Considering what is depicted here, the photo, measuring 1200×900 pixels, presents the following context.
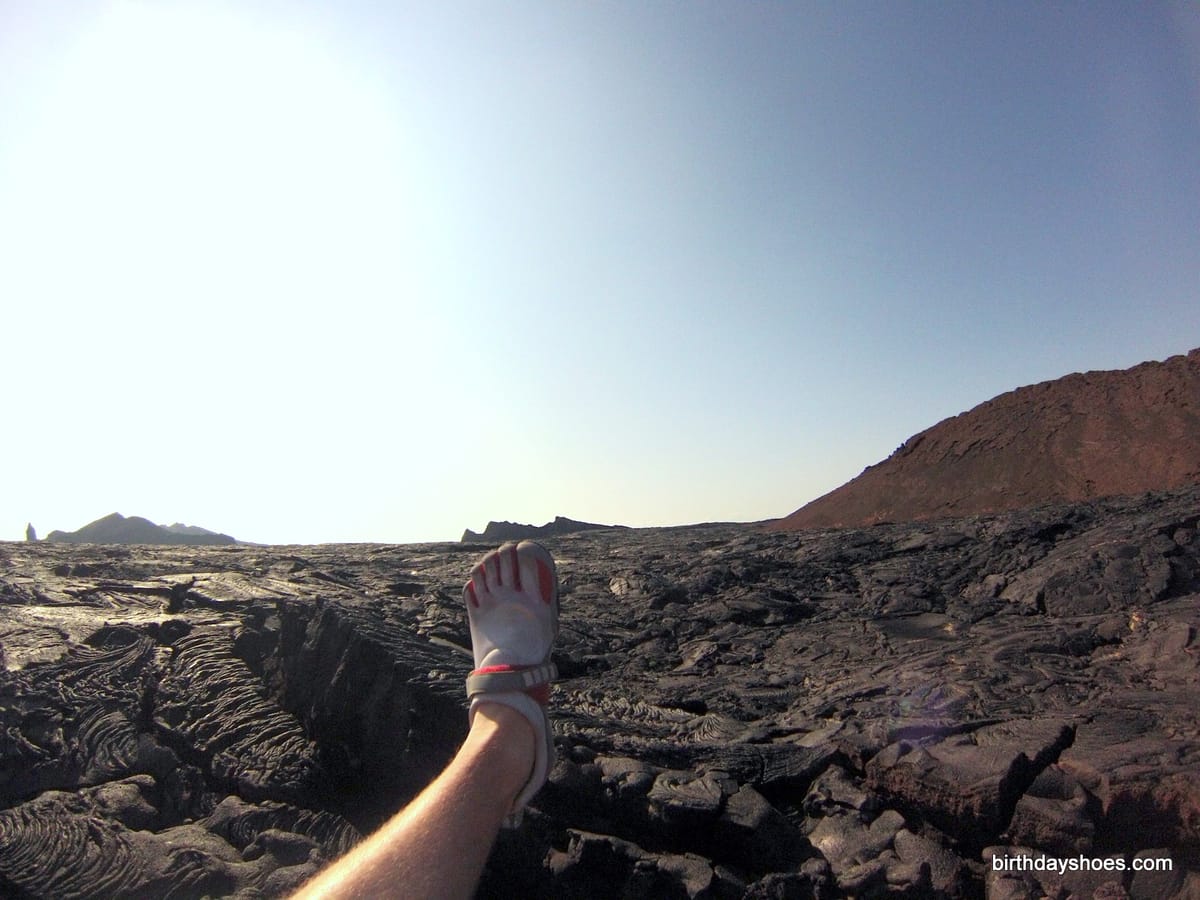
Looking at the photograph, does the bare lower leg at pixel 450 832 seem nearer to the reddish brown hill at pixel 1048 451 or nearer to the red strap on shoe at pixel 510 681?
the red strap on shoe at pixel 510 681

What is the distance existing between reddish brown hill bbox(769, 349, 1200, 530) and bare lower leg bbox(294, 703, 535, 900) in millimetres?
6393

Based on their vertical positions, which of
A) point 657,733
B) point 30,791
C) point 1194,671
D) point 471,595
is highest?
point 471,595

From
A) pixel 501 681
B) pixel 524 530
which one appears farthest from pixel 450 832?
pixel 524 530

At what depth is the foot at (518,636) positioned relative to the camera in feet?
7.50

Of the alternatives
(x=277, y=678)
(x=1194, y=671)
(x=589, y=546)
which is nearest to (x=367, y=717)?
(x=277, y=678)

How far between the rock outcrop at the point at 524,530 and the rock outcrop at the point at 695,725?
223 inches

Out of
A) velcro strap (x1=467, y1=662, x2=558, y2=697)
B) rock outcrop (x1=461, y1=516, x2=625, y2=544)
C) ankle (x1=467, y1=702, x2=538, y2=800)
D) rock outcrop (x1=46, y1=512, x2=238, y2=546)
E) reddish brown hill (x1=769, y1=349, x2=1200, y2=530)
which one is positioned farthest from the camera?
rock outcrop (x1=46, y1=512, x2=238, y2=546)

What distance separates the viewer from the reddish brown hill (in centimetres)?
672

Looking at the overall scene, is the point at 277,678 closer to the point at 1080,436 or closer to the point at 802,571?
the point at 802,571

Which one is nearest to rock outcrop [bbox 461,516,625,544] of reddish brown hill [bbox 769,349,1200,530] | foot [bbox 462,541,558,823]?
reddish brown hill [bbox 769,349,1200,530]

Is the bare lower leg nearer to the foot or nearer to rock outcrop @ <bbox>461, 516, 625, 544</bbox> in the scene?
the foot

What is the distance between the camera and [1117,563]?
407cm

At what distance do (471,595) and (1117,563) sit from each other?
3.55 metres

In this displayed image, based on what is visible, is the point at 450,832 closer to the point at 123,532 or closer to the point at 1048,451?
the point at 1048,451
